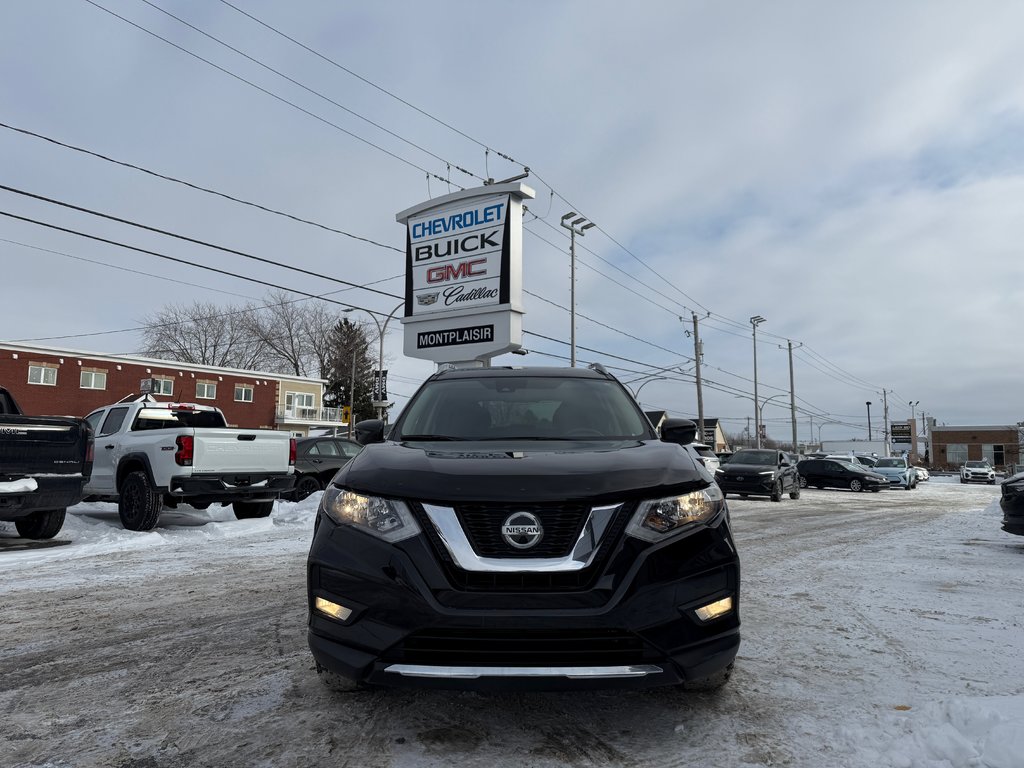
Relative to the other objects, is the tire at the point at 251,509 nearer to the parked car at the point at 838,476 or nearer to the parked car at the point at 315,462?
the parked car at the point at 315,462

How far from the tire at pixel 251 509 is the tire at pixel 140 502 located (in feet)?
5.84

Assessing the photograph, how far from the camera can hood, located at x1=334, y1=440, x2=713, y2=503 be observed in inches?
106

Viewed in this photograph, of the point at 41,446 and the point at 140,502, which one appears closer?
the point at 41,446

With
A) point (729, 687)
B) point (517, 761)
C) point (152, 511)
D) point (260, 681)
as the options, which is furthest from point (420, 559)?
point (152, 511)

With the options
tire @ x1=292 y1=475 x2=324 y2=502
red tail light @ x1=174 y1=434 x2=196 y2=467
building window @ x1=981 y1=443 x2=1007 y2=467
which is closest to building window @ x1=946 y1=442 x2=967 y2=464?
building window @ x1=981 y1=443 x2=1007 y2=467

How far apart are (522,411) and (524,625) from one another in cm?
192

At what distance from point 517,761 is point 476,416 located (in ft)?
6.67

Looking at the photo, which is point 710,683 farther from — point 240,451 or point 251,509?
point 251,509

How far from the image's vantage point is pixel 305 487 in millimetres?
14602

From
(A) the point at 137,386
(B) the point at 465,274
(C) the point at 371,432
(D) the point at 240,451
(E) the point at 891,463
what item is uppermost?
(B) the point at 465,274

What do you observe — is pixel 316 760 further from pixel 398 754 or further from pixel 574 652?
pixel 574 652

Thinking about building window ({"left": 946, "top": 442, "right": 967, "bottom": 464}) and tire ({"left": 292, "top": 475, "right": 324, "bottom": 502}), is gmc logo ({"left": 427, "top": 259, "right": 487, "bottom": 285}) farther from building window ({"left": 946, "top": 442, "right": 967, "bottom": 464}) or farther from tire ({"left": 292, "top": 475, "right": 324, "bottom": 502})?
building window ({"left": 946, "top": 442, "right": 967, "bottom": 464})

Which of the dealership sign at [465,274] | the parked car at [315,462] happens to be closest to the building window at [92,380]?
the dealership sign at [465,274]

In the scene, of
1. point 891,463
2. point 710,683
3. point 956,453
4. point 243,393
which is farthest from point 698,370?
point 956,453
